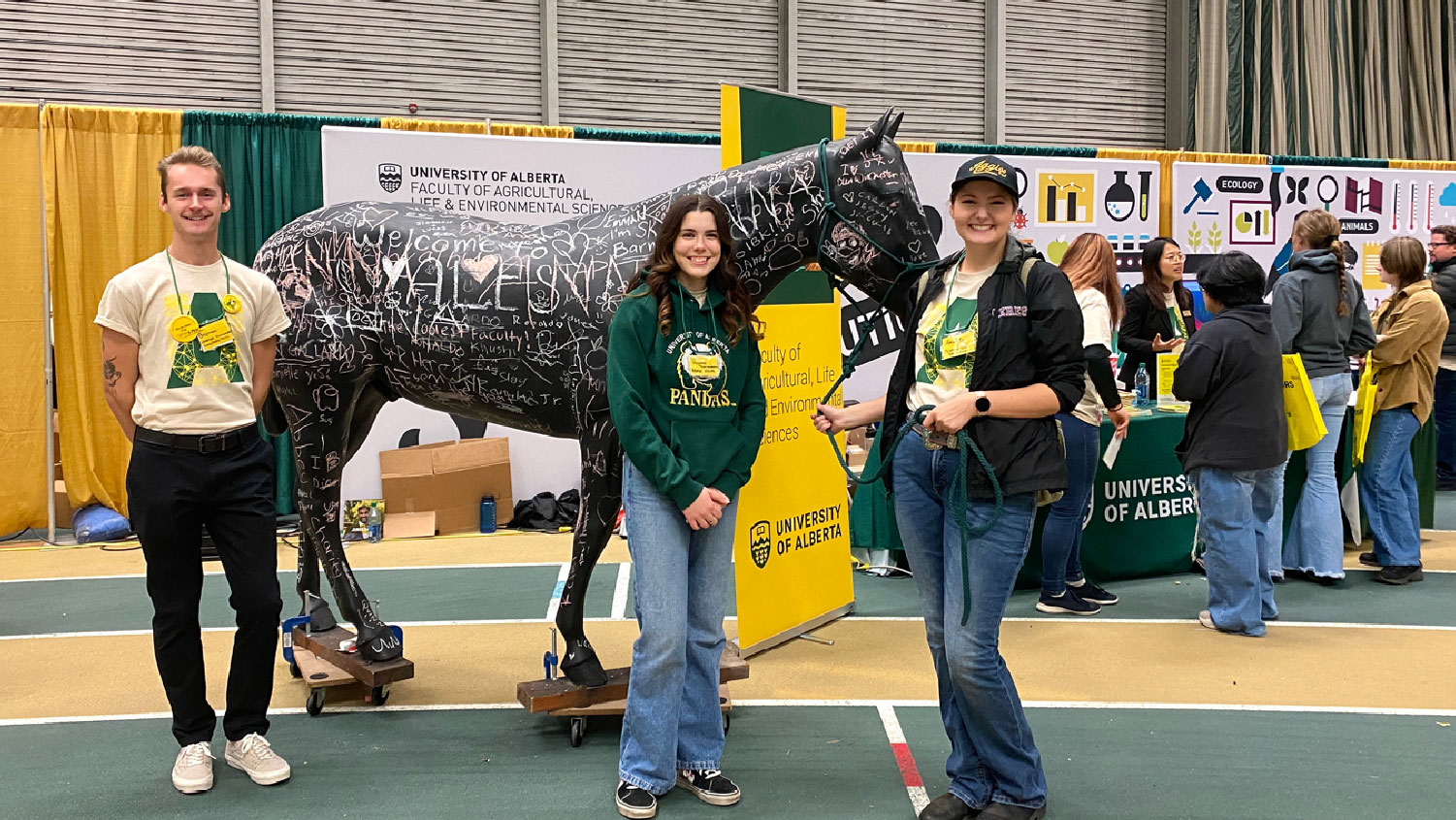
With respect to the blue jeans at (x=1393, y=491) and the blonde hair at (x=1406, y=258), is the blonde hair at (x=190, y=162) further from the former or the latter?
the blue jeans at (x=1393, y=491)

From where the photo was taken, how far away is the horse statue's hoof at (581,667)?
3770 mm

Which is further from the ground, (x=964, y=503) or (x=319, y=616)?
(x=964, y=503)

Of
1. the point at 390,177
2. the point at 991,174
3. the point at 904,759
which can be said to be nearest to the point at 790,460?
the point at 904,759

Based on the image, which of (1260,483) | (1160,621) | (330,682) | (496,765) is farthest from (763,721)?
(1260,483)

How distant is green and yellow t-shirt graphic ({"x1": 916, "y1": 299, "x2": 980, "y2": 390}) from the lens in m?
2.84

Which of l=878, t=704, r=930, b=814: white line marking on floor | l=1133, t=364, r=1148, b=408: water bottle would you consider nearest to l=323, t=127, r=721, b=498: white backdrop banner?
l=1133, t=364, r=1148, b=408: water bottle

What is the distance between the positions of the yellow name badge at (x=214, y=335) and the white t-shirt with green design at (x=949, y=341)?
2.05 meters

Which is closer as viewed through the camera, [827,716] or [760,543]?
[827,716]

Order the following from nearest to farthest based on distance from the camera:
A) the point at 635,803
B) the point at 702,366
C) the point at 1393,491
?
the point at 702,366 < the point at 635,803 < the point at 1393,491

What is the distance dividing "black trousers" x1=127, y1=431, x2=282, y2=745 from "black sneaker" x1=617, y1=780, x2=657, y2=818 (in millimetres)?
1246

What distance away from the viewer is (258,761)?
134 inches

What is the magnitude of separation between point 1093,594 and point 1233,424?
1230 mm

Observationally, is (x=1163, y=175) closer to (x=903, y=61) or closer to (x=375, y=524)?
(x=903, y=61)

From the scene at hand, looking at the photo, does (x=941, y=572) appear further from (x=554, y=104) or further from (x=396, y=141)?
(x=554, y=104)
